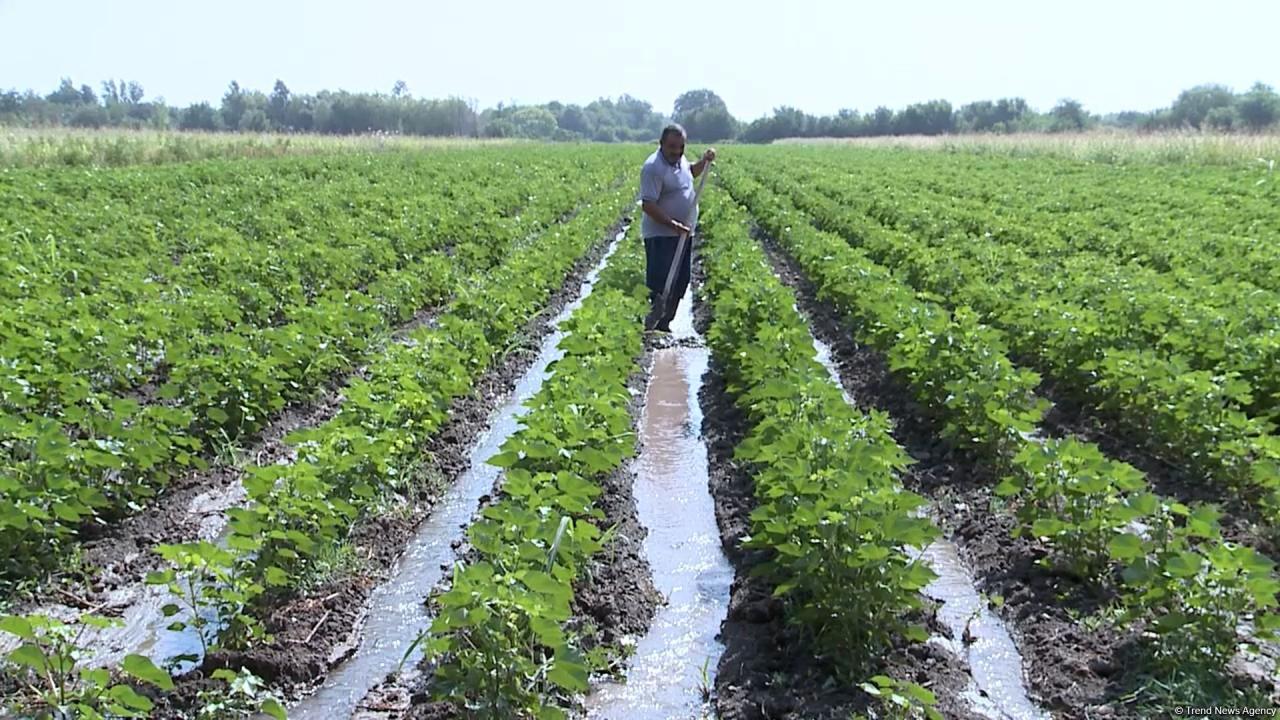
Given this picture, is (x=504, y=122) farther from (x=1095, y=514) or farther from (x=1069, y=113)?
(x=1095, y=514)

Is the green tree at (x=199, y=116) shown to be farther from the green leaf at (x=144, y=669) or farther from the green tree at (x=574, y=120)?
the green leaf at (x=144, y=669)

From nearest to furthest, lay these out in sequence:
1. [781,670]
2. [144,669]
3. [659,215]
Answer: [144,669] < [781,670] < [659,215]

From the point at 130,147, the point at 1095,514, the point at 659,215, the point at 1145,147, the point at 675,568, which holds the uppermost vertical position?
the point at 1145,147

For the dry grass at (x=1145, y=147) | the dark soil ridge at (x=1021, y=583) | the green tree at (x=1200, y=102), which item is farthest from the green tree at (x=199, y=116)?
the dark soil ridge at (x=1021, y=583)

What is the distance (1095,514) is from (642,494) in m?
2.78

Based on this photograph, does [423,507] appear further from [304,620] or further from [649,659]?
[649,659]

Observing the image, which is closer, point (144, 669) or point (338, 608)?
point (144, 669)

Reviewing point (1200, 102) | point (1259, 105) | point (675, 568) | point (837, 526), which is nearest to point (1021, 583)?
point (837, 526)

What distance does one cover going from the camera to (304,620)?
4.24m

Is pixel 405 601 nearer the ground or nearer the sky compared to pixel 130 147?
nearer the ground

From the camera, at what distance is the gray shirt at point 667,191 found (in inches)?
365

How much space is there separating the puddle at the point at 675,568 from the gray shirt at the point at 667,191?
1.95 metres

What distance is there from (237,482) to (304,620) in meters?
2.03

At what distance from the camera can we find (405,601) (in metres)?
4.61
